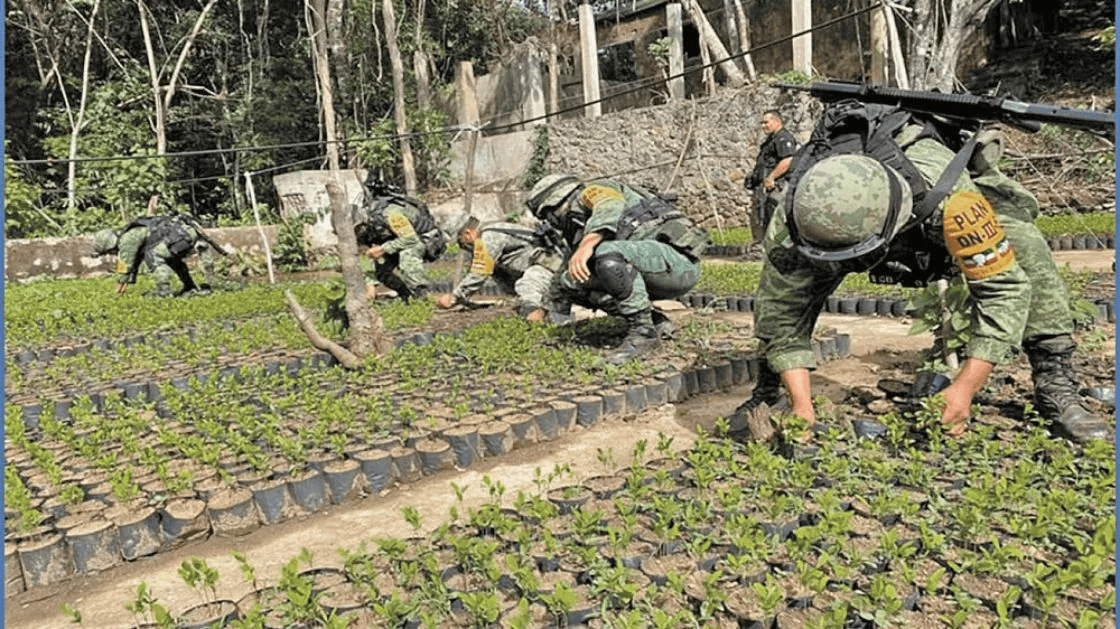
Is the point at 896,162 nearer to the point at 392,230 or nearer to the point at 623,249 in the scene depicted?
the point at 623,249

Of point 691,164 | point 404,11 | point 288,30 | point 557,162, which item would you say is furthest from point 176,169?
point 691,164

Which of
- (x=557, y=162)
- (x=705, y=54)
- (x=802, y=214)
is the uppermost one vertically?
(x=705, y=54)

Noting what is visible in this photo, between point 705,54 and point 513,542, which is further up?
point 705,54

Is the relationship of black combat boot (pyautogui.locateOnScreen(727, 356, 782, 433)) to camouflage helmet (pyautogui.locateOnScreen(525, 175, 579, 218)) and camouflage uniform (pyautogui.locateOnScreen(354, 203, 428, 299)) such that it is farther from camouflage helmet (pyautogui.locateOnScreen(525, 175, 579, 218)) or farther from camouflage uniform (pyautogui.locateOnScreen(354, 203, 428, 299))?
camouflage uniform (pyautogui.locateOnScreen(354, 203, 428, 299))

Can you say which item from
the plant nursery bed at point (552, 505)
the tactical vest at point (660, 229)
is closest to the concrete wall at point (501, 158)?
the tactical vest at point (660, 229)

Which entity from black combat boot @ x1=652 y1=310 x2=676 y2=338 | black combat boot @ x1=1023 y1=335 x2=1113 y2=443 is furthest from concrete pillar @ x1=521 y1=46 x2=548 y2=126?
black combat boot @ x1=1023 y1=335 x2=1113 y2=443

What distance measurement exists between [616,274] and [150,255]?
7538 millimetres

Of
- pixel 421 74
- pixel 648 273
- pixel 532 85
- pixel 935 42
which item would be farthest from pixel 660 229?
pixel 421 74

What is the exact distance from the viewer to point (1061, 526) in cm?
245

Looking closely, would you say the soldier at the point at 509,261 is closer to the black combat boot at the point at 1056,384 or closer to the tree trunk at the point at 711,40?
the black combat boot at the point at 1056,384

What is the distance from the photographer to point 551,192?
20.1 feet

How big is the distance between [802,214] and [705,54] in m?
14.6

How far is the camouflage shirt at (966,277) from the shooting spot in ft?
9.97

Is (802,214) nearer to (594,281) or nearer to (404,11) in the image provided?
(594,281)
